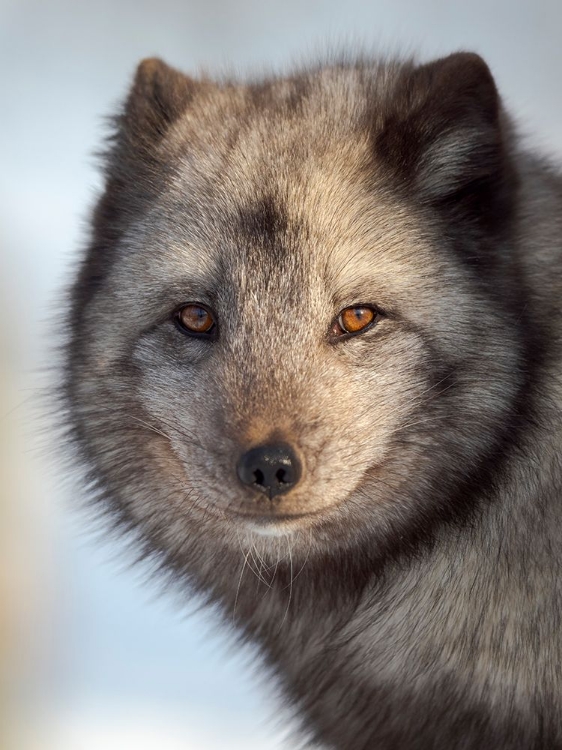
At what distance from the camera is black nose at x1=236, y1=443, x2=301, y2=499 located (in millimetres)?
2039

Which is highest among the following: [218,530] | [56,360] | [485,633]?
[56,360]

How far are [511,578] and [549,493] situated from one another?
0.20m

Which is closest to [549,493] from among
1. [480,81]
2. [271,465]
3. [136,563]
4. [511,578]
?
[511,578]

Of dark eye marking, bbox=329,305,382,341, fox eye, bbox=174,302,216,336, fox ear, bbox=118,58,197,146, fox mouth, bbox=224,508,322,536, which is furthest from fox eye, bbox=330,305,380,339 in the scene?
fox ear, bbox=118,58,197,146

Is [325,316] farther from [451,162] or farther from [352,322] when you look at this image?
[451,162]

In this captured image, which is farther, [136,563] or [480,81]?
[136,563]

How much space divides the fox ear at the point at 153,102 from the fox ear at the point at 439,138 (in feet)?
1.92

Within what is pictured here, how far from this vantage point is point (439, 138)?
7.71ft

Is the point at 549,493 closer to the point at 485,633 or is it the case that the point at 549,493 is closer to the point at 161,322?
the point at 485,633

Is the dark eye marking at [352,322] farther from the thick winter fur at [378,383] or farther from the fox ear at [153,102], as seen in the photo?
the fox ear at [153,102]

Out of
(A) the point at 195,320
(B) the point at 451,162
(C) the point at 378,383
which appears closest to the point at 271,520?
(C) the point at 378,383

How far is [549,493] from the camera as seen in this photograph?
2.28 m

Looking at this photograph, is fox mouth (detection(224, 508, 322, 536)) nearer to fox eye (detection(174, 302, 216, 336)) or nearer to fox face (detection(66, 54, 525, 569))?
fox face (detection(66, 54, 525, 569))

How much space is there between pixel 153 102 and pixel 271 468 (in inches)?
43.9
